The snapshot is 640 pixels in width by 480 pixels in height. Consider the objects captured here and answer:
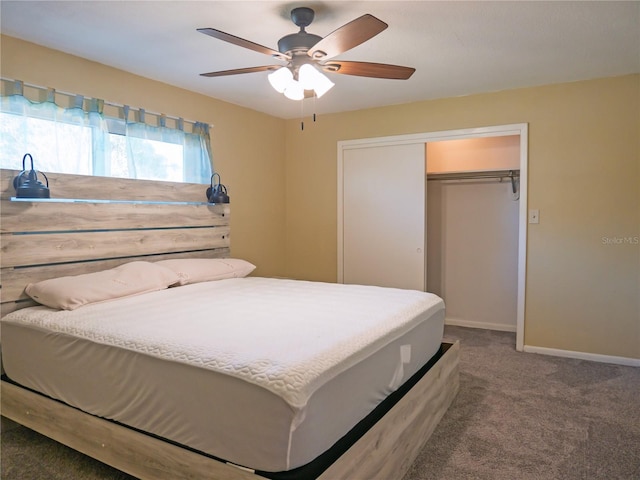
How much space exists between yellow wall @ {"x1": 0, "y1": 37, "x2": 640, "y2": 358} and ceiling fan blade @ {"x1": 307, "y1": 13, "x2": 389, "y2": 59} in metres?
1.57

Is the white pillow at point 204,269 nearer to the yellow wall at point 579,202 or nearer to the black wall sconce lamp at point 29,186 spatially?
the black wall sconce lamp at point 29,186

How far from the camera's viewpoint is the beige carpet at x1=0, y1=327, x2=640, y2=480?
2.12 meters

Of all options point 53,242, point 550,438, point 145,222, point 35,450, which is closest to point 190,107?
point 145,222

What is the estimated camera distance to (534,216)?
3.83m

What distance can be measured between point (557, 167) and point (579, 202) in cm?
34

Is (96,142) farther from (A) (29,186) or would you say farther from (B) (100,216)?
(A) (29,186)

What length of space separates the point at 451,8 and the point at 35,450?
3175 millimetres

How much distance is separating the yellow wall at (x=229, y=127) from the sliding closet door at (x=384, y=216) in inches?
30.9

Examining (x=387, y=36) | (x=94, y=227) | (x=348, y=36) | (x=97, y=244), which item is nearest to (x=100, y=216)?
(x=94, y=227)

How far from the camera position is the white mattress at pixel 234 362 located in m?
1.53

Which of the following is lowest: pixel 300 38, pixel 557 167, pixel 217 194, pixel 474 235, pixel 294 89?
pixel 474 235

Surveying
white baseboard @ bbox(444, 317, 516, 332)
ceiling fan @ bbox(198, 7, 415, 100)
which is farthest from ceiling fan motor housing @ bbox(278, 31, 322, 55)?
white baseboard @ bbox(444, 317, 516, 332)

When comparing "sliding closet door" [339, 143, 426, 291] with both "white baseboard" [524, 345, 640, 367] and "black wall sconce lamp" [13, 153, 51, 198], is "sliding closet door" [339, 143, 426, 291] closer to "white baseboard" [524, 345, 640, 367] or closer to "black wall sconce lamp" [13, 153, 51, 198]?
"white baseboard" [524, 345, 640, 367]

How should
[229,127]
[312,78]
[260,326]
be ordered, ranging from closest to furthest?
[260,326]
[312,78]
[229,127]
